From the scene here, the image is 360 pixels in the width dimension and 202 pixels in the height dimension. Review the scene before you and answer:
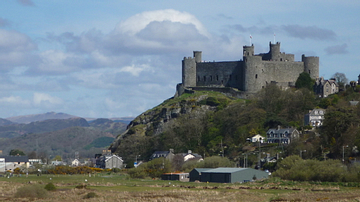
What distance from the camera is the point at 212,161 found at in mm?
77125

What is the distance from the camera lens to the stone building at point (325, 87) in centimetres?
10100

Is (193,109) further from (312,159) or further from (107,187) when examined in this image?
(107,187)

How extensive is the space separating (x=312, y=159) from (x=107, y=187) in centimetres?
2492

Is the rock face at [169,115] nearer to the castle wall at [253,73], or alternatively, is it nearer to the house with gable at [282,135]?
the castle wall at [253,73]

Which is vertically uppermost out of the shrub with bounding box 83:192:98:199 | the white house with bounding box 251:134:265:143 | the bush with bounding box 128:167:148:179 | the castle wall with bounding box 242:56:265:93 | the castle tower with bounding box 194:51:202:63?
the castle tower with bounding box 194:51:202:63

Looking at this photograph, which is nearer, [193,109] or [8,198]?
[8,198]

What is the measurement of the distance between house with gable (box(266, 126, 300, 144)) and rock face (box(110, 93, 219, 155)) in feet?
51.1

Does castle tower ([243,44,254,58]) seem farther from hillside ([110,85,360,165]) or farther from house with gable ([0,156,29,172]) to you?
house with gable ([0,156,29,172])

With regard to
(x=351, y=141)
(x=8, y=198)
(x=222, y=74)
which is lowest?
(x=8, y=198)

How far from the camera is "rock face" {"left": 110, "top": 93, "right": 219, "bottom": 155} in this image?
102m

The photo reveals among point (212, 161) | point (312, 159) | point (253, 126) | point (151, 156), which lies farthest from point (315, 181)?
point (151, 156)

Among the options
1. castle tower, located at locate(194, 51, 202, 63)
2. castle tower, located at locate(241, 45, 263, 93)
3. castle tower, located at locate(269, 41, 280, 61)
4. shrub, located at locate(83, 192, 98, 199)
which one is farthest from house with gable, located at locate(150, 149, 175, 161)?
shrub, located at locate(83, 192, 98, 199)

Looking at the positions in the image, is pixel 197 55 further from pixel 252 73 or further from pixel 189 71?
pixel 252 73

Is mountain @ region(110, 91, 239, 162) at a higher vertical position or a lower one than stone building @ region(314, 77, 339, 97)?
lower
